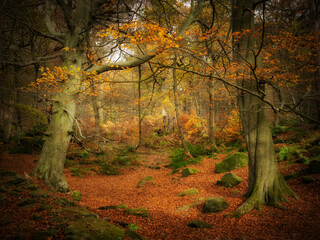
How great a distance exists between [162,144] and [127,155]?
4044 mm

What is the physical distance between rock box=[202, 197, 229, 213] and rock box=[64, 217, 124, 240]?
9.70 ft

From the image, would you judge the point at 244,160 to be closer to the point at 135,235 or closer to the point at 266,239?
the point at 266,239

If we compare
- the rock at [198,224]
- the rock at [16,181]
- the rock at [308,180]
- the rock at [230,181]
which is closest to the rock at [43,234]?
the rock at [198,224]

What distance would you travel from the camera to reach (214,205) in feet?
16.4

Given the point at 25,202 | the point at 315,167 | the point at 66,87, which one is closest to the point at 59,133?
the point at 66,87

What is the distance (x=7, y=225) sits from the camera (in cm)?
258

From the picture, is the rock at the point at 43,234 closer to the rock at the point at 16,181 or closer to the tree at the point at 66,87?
the rock at the point at 16,181

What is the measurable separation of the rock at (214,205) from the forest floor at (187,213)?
0.15 metres

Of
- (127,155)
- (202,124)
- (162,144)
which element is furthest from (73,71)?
(162,144)

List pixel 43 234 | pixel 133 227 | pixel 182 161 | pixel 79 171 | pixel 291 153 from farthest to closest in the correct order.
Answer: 1. pixel 182 161
2. pixel 79 171
3. pixel 291 153
4. pixel 133 227
5. pixel 43 234

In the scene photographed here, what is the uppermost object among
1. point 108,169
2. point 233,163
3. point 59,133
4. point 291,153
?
point 59,133

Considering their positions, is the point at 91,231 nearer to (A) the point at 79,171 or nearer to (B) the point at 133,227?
(B) the point at 133,227

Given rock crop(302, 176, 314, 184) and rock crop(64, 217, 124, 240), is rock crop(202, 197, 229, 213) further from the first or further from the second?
rock crop(64, 217, 124, 240)

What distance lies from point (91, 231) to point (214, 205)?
11.7ft
